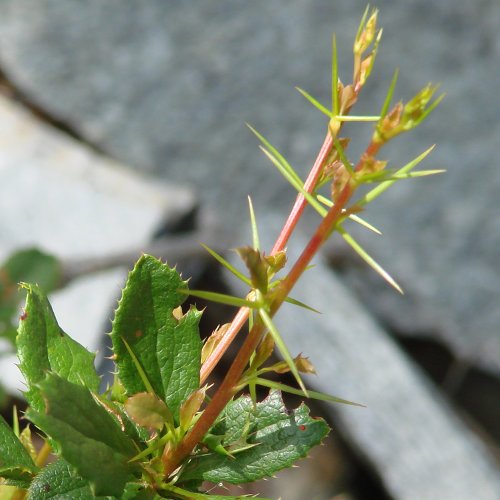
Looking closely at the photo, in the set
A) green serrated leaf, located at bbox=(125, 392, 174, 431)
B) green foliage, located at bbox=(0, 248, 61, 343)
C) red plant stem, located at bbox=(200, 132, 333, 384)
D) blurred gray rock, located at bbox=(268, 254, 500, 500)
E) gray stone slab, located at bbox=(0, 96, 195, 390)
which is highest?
red plant stem, located at bbox=(200, 132, 333, 384)

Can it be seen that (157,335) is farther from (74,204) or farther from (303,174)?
(74,204)

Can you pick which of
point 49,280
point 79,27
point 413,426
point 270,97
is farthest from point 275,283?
point 79,27

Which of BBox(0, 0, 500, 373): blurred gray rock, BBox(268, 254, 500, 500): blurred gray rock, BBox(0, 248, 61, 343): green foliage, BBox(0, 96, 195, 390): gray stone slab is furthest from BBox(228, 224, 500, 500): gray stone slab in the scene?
BBox(0, 248, 61, 343): green foliage

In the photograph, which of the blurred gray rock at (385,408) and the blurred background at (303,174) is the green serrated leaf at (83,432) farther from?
the blurred gray rock at (385,408)

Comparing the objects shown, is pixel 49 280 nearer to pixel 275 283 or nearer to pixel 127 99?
pixel 275 283

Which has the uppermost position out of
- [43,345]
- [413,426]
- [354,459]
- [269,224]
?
[43,345]

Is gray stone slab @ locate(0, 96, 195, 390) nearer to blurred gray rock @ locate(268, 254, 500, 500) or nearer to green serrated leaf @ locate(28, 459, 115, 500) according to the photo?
blurred gray rock @ locate(268, 254, 500, 500)

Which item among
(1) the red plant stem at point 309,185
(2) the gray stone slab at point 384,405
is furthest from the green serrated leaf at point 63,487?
(2) the gray stone slab at point 384,405
